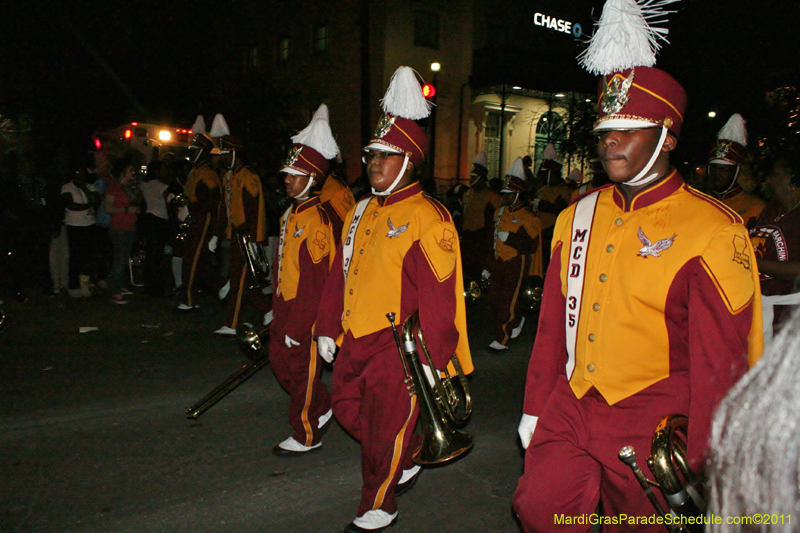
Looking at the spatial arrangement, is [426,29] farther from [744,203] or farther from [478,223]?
[744,203]

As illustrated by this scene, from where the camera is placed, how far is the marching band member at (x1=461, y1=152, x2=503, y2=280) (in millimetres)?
11641

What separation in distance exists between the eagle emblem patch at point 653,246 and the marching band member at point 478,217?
8.82m

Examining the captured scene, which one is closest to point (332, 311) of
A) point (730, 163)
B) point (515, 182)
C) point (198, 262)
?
point (730, 163)

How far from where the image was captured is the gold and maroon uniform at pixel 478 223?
1163 centimetres

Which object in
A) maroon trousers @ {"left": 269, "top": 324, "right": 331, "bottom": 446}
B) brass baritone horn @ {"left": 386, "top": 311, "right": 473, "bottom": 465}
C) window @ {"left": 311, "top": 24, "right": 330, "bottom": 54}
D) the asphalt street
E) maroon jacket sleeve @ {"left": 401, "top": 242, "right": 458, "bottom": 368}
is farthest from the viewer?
window @ {"left": 311, "top": 24, "right": 330, "bottom": 54}

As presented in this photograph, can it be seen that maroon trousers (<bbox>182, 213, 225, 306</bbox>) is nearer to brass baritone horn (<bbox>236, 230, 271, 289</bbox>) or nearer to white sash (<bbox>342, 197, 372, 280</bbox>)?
brass baritone horn (<bbox>236, 230, 271, 289</bbox>)

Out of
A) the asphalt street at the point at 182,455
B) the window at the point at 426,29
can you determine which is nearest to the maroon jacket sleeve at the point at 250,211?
the asphalt street at the point at 182,455

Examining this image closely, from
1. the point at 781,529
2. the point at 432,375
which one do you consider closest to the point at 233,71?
the point at 432,375

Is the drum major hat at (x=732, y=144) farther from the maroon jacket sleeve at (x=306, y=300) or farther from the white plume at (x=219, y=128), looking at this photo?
the white plume at (x=219, y=128)

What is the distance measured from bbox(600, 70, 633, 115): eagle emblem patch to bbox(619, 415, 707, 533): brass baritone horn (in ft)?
3.92

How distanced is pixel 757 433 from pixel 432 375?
2.26 metres

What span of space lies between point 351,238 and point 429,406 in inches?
45.2

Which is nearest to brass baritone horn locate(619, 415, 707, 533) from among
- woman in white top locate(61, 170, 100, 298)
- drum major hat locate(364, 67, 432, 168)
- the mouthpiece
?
the mouthpiece

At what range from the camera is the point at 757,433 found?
135 centimetres
